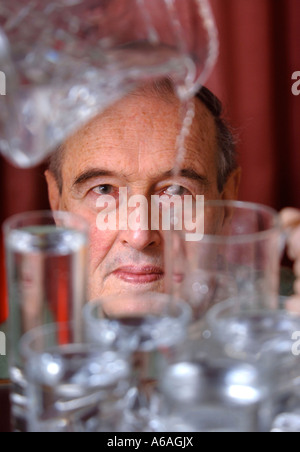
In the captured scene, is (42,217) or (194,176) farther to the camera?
(194,176)

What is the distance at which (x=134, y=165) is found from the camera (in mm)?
1198

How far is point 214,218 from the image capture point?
0.60 meters

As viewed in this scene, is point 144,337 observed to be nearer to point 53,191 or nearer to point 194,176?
point 194,176

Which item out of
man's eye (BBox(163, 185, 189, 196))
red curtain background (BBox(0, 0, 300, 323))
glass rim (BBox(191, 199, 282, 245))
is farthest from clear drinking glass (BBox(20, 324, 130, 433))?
red curtain background (BBox(0, 0, 300, 323))

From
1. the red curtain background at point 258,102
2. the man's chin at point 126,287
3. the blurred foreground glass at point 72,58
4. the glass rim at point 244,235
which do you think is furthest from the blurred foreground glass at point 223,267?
the red curtain background at point 258,102

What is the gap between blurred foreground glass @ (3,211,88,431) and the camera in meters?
0.45

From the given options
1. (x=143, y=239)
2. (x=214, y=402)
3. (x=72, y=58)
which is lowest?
(x=214, y=402)

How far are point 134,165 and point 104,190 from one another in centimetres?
8

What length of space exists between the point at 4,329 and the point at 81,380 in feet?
3.50

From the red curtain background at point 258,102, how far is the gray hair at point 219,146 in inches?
3.5

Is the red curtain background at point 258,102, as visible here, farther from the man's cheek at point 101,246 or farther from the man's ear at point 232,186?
the man's cheek at point 101,246

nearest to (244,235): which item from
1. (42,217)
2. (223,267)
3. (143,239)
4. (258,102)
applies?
(223,267)

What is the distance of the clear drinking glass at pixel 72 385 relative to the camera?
1.34 feet

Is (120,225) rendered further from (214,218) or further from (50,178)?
(214,218)
